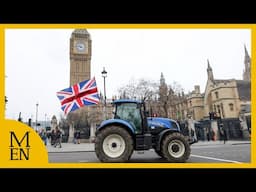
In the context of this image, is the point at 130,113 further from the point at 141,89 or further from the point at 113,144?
the point at 141,89

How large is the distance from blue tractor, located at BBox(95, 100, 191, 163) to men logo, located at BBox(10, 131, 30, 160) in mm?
1833

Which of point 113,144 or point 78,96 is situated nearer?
point 113,144

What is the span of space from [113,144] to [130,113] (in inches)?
46.5

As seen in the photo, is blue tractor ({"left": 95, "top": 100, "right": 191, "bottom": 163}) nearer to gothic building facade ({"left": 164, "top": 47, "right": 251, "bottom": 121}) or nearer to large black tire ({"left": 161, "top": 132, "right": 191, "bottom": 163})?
large black tire ({"left": 161, "top": 132, "right": 191, "bottom": 163})

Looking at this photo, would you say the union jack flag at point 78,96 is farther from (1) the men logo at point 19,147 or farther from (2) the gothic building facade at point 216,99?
(2) the gothic building facade at point 216,99

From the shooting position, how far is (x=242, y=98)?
39.3 metres

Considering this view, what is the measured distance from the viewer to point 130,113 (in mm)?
6090

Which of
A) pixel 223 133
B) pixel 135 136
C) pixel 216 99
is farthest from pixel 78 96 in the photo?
pixel 216 99

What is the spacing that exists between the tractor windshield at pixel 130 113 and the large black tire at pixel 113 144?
639 mm

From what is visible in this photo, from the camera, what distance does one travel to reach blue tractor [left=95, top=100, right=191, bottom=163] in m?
5.21

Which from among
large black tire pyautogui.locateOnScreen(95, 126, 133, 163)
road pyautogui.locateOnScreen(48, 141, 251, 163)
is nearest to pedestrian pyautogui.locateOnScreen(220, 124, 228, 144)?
road pyautogui.locateOnScreen(48, 141, 251, 163)

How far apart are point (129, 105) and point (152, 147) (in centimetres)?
141
